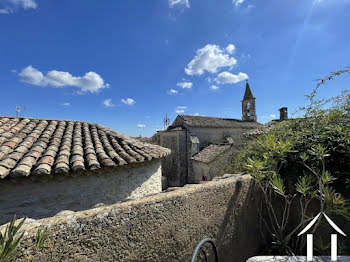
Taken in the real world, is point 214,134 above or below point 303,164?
above

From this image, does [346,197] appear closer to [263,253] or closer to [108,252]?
[263,253]

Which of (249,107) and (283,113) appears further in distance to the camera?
(249,107)

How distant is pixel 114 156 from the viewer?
15.0 feet

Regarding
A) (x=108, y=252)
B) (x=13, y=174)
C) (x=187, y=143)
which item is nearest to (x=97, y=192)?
(x=13, y=174)

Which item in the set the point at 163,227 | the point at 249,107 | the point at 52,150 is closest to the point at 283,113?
the point at 249,107

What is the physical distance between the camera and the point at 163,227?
6.38 feet

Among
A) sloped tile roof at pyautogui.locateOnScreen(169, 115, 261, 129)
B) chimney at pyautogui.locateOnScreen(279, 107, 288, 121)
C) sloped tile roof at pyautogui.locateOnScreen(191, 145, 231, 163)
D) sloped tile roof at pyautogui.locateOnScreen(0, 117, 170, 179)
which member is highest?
chimney at pyautogui.locateOnScreen(279, 107, 288, 121)

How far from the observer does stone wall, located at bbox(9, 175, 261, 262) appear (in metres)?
1.41

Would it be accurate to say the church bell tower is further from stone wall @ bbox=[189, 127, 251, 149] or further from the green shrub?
the green shrub

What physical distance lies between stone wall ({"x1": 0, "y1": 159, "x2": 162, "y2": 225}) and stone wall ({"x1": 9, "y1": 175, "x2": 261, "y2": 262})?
97.5 inches

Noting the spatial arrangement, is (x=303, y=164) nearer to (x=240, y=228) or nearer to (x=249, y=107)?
(x=240, y=228)

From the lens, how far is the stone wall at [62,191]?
11.1 ft

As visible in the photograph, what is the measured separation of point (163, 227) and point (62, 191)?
126 inches

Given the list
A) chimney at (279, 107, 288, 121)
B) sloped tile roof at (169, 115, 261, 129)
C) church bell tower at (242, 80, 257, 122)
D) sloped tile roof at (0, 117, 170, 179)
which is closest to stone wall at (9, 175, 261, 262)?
sloped tile roof at (0, 117, 170, 179)
